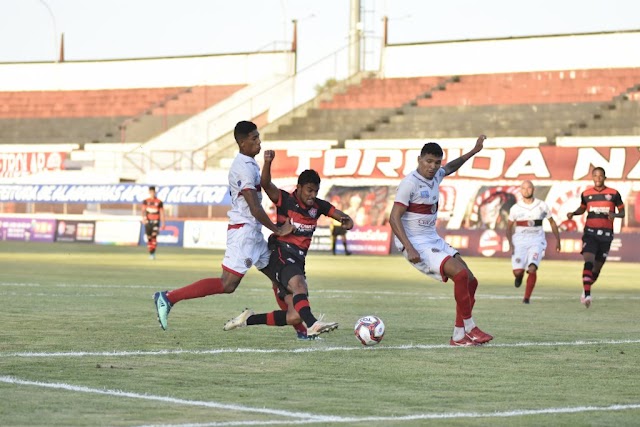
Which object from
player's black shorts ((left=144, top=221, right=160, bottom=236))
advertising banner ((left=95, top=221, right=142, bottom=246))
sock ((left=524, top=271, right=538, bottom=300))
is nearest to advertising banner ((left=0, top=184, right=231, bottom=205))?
advertising banner ((left=95, top=221, right=142, bottom=246))

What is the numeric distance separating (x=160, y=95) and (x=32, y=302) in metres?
51.9

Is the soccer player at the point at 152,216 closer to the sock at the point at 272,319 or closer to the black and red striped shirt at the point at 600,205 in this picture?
the black and red striped shirt at the point at 600,205

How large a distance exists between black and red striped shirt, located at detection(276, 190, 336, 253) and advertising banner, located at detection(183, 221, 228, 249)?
115ft

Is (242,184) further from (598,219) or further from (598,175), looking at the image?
(598,219)

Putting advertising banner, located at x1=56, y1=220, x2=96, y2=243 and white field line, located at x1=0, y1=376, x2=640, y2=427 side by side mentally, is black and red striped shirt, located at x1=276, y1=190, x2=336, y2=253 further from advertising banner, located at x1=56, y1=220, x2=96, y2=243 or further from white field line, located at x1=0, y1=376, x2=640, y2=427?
advertising banner, located at x1=56, y1=220, x2=96, y2=243

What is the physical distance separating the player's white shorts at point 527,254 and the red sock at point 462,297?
8.40 m

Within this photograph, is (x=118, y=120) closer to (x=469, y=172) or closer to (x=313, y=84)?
(x=313, y=84)

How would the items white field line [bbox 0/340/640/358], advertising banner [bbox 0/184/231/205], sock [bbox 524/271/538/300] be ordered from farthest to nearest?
1. advertising banner [bbox 0/184/231/205]
2. sock [bbox 524/271/538/300]
3. white field line [bbox 0/340/640/358]

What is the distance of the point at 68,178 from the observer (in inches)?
2244

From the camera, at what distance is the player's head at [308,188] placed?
1319 centimetres

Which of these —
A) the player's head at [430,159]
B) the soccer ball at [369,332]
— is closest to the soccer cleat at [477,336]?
the soccer ball at [369,332]

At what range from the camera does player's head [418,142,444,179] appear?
44.7ft

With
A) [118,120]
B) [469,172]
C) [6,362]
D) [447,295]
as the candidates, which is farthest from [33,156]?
[6,362]

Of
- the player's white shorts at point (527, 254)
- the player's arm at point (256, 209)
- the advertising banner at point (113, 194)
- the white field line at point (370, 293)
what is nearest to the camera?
the player's arm at point (256, 209)
